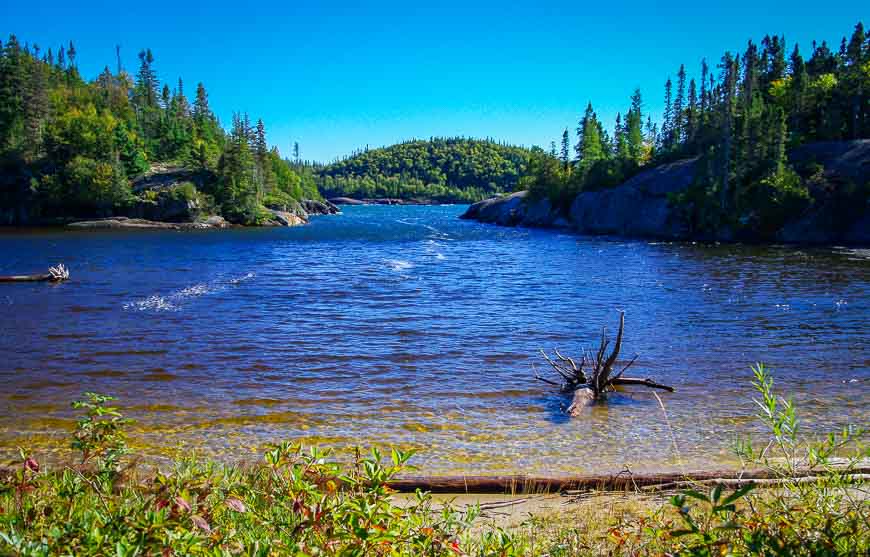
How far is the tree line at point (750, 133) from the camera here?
58969mm

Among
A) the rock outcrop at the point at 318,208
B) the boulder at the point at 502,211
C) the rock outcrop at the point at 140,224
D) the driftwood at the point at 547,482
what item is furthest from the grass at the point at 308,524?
the rock outcrop at the point at 318,208

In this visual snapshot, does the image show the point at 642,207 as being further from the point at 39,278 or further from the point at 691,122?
the point at 39,278

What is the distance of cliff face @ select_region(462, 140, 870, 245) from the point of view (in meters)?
53.5

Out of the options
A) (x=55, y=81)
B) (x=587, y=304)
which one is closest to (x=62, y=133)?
(x=55, y=81)

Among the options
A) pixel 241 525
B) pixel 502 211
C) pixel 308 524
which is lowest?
pixel 241 525

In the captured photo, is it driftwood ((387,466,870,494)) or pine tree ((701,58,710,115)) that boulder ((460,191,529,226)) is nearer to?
pine tree ((701,58,710,115))

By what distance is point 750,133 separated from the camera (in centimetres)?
6169

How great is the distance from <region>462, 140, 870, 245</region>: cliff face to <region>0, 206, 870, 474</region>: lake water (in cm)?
2074

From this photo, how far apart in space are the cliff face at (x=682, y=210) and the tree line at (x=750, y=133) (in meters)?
1.39

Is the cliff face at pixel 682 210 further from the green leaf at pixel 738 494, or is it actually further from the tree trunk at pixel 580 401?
the green leaf at pixel 738 494

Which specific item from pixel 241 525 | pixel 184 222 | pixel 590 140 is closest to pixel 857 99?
pixel 590 140

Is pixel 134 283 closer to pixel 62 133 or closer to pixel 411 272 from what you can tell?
pixel 411 272

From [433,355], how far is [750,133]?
59.7 metres

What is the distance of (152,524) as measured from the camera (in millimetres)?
3066
